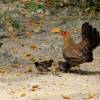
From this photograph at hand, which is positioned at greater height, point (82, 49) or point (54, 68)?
point (82, 49)

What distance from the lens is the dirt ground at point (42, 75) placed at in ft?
30.0

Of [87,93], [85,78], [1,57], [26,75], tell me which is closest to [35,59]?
[1,57]

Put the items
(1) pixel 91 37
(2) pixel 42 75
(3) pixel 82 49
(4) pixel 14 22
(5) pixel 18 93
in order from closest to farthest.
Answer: (5) pixel 18 93 → (2) pixel 42 75 → (3) pixel 82 49 → (1) pixel 91 37 → (4) pixel 14 22

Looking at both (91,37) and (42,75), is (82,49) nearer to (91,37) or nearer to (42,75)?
(91,37)

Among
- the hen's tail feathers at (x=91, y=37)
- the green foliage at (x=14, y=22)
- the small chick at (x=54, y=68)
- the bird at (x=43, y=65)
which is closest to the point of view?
the small chick at (x=54, y=68)

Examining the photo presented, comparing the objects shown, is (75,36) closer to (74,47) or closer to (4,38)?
(4,38)

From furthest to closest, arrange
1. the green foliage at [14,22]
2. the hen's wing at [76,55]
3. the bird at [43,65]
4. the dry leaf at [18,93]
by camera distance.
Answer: the green foliage at [14,22], the bird at [43,65], the hen's wing at [76,55], the dry leaf at [18,93]

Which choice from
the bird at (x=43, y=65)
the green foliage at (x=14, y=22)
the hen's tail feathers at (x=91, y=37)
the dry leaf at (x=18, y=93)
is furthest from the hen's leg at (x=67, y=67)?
the green foliage at (x=14, y=22)

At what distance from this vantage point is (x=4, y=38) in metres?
15.5

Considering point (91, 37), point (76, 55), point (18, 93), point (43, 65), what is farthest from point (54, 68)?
point (18, 93)

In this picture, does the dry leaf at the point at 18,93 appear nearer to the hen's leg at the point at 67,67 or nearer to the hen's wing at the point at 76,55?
the hen's wing at the point at 76,55

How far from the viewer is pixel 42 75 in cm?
1109

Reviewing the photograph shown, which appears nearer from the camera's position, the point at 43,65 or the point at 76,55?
the point at 76,55

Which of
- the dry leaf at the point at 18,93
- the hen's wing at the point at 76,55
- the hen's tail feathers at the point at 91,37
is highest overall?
the hen's tail feathers at the point at 91,37
